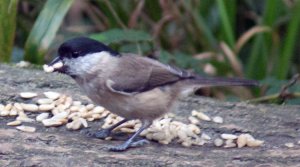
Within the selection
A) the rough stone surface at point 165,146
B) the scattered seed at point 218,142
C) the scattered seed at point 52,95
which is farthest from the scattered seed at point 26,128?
the scattered seed at point 218,142

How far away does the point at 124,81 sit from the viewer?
2.71m

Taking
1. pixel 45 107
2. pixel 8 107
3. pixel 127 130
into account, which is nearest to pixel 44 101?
pixel 45 107

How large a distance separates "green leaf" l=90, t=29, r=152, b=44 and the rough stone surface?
0.35 m

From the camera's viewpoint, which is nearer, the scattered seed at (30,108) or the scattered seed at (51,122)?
the scattered seed at (51,122)

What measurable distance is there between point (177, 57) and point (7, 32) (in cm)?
83

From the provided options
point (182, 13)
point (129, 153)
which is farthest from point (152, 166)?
point (182, 13)

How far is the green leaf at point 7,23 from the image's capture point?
366 centimetres

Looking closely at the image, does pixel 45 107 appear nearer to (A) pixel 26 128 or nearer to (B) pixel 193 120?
(A) pixel 26 128

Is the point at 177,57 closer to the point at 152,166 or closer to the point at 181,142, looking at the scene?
the point at 181,142

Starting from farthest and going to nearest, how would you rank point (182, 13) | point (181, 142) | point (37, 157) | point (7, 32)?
point (182, 13)
point (7, 32)
point (181, 142)
point (37, 157)

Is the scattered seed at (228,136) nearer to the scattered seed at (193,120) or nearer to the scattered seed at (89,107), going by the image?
the scattered seed at (193,120)

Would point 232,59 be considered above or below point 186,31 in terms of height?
below

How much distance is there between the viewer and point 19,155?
8.16 feet

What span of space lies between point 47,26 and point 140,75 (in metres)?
0.98
